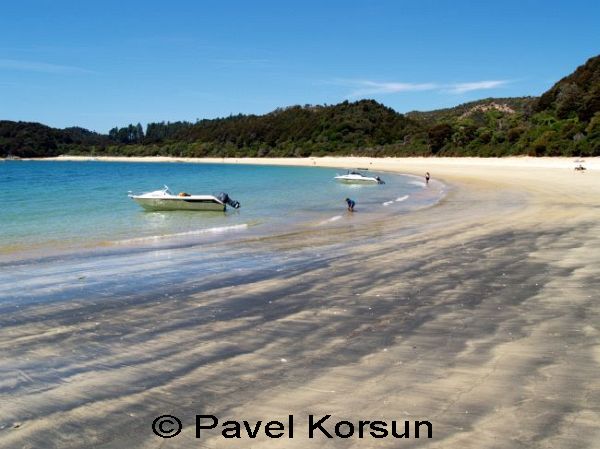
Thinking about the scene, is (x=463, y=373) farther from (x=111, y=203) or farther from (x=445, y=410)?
(x=111, y=203)

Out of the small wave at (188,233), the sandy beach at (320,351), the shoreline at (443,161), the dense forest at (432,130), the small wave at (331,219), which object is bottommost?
the small wave at (188,233)

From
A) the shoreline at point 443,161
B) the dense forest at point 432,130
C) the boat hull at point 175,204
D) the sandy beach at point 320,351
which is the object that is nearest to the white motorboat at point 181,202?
the boat hull at point 175,204

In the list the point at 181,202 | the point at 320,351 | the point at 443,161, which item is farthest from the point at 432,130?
the point at 320,351

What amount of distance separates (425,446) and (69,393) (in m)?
3.04

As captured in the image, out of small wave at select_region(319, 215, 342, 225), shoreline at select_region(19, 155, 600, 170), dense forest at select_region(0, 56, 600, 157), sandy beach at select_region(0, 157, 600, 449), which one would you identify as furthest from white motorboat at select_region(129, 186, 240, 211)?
dense forest at select_region(0, 56, 600, 157)

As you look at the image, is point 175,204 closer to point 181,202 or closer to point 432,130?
point 181,202

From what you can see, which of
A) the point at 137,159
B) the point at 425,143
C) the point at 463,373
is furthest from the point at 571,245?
the point at 137,159

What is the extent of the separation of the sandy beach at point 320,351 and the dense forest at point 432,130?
185ft

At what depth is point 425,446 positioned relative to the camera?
391 centimetres

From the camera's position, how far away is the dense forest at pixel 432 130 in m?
71.6

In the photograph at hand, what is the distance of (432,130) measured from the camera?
99.9m

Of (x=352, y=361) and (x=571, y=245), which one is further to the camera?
(x=571, y=245)

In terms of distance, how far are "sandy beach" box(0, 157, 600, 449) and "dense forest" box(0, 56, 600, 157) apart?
5644cm

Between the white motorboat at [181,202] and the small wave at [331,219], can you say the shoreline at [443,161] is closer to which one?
the small wave at [331,219]
